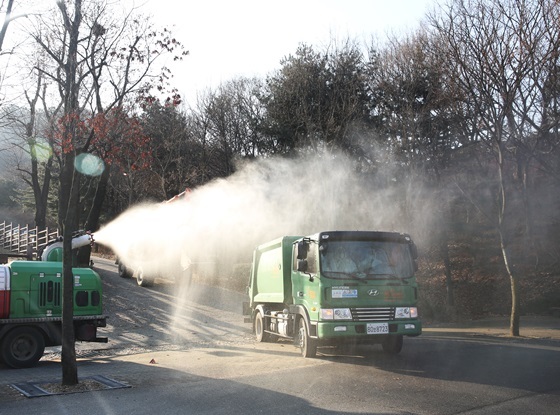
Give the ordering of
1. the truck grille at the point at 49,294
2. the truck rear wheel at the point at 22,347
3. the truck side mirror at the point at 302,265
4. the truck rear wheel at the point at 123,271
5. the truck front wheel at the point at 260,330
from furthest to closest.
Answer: the truck rear wheel at the point at 123,271 < the truck front wheel at the point at 260,330 < the truck grille at the point at 49,294 < the truck rear wheel at the point at 22,347 < the truck side mirror at the point at 302,265

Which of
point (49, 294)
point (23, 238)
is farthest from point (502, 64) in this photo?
point (23, 238)

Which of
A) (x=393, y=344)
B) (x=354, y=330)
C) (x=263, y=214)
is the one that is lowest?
(x=393, y=344)

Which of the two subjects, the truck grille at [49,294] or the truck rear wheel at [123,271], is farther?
the truck rear wheel at [123,271]

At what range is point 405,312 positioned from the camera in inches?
464

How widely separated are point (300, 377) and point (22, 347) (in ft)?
23.1

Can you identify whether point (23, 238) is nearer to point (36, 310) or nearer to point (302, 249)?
point (36, 310)

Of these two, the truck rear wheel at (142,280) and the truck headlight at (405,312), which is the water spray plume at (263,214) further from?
the truck headlight at (405,312)

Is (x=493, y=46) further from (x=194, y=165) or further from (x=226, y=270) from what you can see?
(x=194, y=165)

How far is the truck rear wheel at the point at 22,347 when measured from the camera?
12.7 meters

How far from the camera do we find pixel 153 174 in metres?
36.3

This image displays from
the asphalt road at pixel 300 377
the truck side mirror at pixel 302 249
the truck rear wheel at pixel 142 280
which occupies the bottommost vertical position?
the asphalt road at pixel 300 377

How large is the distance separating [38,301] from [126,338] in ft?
14.3

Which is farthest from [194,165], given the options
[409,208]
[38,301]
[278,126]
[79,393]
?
[79,393]

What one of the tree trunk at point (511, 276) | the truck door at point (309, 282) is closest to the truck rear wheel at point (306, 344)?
the truck door at point (309, 282)
